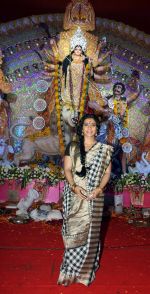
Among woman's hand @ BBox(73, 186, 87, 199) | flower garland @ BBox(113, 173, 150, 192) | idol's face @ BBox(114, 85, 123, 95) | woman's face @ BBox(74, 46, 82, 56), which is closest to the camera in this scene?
woman's hand @ BBox(73, 186, 87, 199)

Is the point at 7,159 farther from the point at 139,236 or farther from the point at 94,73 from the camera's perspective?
the point at 139,236

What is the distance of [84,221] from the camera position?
317cm

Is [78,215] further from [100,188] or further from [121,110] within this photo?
[121,110]

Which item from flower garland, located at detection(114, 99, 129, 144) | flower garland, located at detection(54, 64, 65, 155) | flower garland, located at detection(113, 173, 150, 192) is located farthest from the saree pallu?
flower garland, located at detection(114, 99, 129, 144)

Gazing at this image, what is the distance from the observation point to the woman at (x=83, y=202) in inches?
125

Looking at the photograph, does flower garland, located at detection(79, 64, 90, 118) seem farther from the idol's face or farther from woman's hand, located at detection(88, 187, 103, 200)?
woman's hand, located at detection(88, 187, 103, 200)

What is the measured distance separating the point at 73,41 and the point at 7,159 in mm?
2750

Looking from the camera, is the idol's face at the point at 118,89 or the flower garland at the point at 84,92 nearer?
the flower garland at the point at 84,92

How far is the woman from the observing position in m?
3.16

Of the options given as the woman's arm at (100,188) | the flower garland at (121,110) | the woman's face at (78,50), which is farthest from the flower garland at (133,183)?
the woman's arm at (100,188)

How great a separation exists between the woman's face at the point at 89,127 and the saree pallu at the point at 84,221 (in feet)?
0.38

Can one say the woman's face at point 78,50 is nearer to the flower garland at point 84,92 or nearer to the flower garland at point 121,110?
the flower garland at point 84,92

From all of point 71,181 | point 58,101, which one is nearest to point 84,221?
point 71,181

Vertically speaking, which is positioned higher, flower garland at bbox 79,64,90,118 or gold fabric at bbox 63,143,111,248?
flower garland at bbox 79,64,90,118
